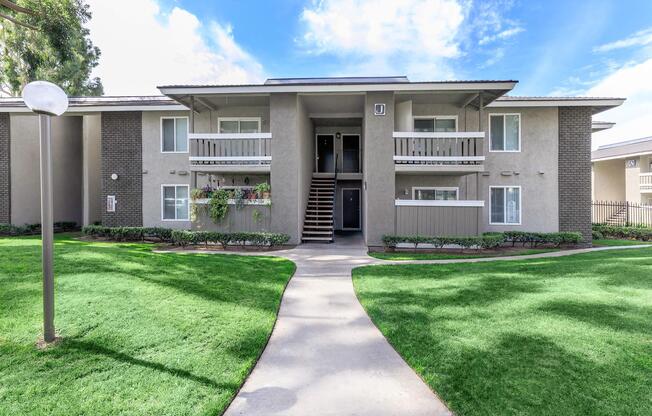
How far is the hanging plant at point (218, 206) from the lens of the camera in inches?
452

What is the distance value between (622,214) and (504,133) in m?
13.3

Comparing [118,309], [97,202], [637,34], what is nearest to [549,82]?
[637,34]

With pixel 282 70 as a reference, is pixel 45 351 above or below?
below

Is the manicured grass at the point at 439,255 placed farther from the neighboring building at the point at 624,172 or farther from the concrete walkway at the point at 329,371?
the neighboring building at the point at 624,172

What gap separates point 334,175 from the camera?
1563 cm

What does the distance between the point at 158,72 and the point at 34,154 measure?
9.77 metres

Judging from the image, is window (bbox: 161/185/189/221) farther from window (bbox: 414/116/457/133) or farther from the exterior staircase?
window (bbox: 414/116/457/133)

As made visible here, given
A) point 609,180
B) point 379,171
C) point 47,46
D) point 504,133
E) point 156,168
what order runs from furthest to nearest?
1. point 609,180
2. point 47,46
3. point 156,168
4. point 504,133
5. point 379,171

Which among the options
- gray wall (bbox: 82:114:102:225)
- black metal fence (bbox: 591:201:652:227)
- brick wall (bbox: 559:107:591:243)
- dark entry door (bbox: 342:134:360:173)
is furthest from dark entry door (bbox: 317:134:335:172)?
black metal fence (bbox: 591:201:652:227)

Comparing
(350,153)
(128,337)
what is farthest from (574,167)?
(128,337)

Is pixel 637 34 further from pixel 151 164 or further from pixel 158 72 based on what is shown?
pixel 158 72

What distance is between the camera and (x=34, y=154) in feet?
50.5

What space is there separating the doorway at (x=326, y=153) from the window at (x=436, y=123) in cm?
498

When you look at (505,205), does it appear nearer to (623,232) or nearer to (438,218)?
(438,218)
